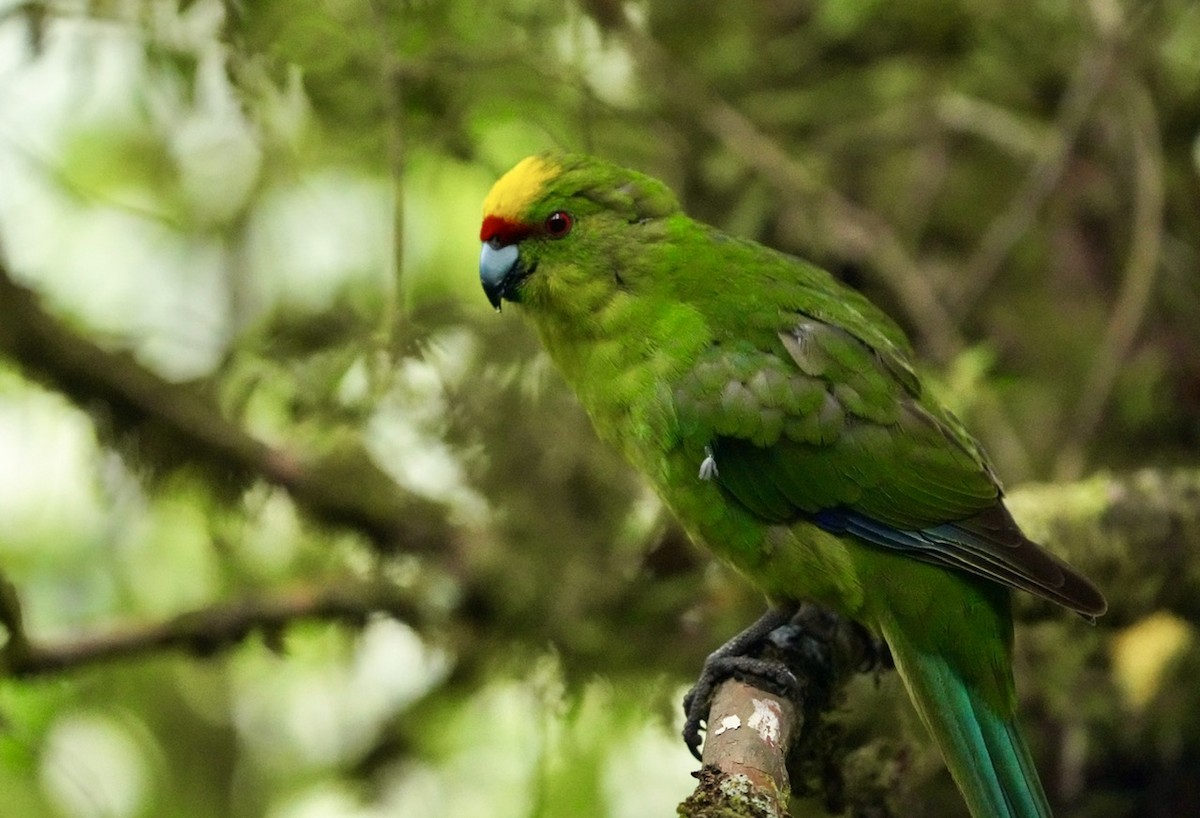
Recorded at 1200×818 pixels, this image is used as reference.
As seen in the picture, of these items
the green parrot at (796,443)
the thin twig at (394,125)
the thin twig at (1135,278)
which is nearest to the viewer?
the green parrot at (796,443)

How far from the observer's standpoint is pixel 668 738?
355 centimetres

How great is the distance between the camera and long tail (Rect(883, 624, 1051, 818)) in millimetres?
2436

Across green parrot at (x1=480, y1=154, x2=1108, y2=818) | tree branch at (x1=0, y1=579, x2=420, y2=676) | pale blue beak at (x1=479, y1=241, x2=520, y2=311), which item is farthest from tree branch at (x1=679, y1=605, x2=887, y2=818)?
tree branch at (x1=0, y1=579, x2=420, y2=676)

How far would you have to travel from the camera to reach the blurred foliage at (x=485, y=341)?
336 centimetres

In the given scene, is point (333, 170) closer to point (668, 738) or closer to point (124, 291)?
point (124, 291)

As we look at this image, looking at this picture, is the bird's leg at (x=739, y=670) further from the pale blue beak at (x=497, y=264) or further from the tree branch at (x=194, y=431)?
the tree branch at (x=194, y=431)

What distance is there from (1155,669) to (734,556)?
→ 5.81 ft

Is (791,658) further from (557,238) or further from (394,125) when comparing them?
(394,125)

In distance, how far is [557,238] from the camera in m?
2.94

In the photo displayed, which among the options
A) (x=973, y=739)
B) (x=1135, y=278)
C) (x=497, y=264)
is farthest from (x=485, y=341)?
(x=1135, y=278)

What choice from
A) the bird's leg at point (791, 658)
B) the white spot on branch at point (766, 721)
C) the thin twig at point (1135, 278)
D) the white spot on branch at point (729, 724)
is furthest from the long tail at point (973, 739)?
the thin twig at point (1135, 278)

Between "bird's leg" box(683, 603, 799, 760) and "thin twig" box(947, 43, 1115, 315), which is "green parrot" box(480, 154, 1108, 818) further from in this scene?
"thin twig" box(947, 43, 1115, 315)

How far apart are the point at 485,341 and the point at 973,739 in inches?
70.6

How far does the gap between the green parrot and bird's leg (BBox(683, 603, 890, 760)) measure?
0.28 feet
